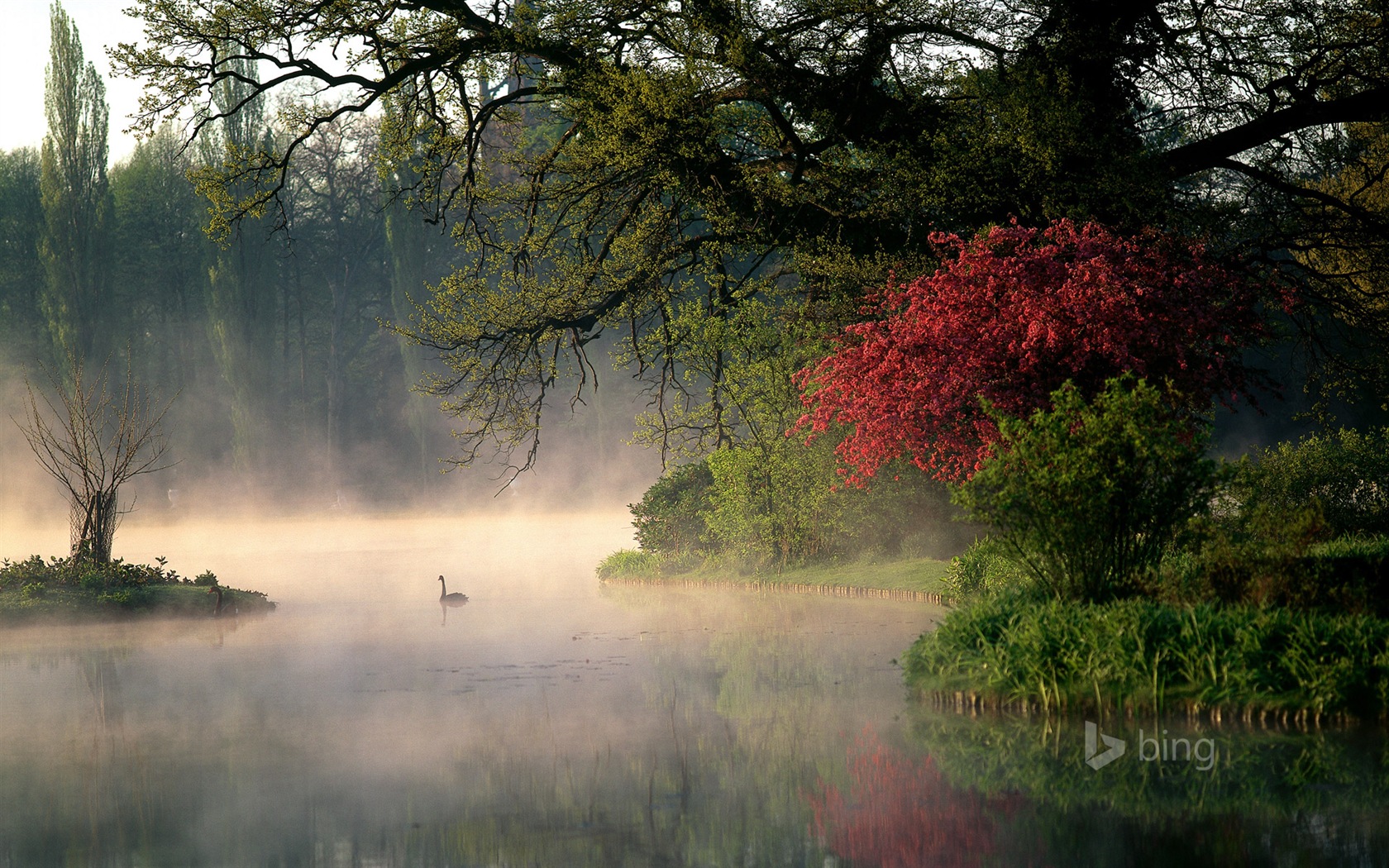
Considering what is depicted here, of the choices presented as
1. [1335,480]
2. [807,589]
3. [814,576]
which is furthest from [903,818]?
[814,576]

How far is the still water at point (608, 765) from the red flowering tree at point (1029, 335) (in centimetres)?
266

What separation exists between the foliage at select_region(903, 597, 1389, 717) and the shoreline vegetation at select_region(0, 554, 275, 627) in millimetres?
12638

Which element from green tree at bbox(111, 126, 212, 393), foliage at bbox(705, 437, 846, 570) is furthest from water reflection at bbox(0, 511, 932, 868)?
green tree at bbox(111, 126, 212, 393)

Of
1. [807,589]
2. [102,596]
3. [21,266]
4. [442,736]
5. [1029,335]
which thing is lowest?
[442,736]

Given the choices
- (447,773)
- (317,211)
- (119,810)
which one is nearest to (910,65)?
(447,773)

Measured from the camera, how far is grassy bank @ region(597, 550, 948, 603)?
19.0 m

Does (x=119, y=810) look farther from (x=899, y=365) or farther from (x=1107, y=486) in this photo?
(x=899, y=365)

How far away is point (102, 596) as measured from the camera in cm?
1855

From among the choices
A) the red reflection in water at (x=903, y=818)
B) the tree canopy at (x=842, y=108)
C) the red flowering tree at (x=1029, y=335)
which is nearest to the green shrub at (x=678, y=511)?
the tree canopy at (x=842, y=108)

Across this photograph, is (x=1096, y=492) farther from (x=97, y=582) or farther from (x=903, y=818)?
(x=97, y=582)

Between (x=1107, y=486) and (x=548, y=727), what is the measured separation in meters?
4.96

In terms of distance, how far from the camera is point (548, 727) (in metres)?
10.2

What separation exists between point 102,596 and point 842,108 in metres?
12.3

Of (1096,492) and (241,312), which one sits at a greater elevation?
(241,312)
